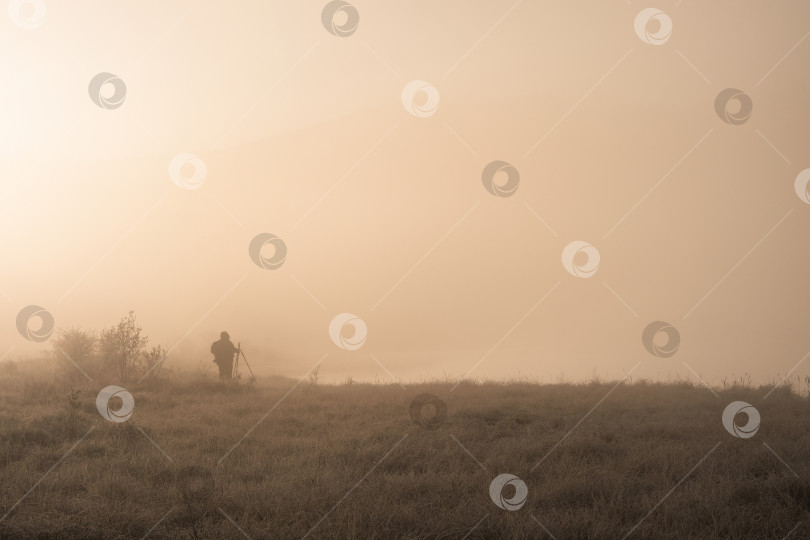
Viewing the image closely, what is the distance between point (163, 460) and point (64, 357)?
1363cm

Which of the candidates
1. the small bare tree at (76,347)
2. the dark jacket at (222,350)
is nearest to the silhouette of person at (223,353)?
the dark jacket at (222,350)

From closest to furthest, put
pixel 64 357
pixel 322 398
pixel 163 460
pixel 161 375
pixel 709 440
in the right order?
pixel 163 460 → pixel 709 440 → pixel 322 398 → pixel 161 375 → pixel 64 357

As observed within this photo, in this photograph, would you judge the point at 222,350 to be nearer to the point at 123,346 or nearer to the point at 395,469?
the point at 123,346

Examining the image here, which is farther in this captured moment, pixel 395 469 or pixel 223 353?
pixel 223 353

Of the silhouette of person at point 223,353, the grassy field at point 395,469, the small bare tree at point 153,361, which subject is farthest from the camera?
the silhouette of person at point 223,353

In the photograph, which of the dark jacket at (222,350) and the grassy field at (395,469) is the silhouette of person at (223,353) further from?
the grassy field at (395,469)

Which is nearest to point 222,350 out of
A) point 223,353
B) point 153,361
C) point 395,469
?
point 223,353

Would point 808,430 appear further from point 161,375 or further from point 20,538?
point 161,375

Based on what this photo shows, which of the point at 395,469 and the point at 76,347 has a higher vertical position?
the point at 76,347

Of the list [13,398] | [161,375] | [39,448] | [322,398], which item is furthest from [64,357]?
[39,448]

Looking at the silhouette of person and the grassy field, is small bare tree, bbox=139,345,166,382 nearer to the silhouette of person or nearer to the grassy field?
the silhouette of person

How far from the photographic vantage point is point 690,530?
23.1 feet

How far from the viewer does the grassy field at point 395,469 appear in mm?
7098

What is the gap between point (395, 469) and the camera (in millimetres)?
9328
